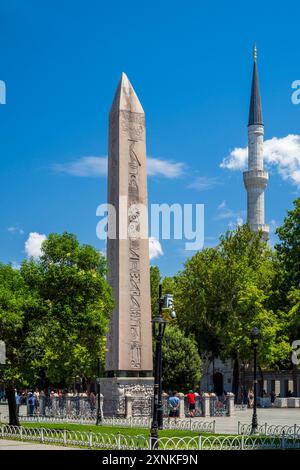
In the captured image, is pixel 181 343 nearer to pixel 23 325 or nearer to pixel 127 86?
pixel 127 86

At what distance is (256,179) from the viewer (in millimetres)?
80625

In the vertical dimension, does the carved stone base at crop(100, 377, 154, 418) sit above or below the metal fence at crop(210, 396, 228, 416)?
above

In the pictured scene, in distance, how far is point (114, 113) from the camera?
3278cm

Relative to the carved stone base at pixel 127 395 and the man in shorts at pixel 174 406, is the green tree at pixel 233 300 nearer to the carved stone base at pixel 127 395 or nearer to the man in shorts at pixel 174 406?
the man in shorts at pixel 174 406

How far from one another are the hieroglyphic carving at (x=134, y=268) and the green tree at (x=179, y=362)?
2448cm

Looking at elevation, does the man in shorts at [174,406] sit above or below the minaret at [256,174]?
below

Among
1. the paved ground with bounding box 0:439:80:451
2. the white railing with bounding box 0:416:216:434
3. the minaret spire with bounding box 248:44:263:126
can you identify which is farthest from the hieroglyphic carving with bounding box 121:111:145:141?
the minaret spire with bounding box 248:44:263:126

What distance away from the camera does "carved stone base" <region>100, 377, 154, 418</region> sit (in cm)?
3203

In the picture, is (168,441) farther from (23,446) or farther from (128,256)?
(128,256)

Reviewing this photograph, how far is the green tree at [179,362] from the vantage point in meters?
55.9

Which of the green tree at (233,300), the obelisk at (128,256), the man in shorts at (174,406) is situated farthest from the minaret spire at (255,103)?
the obelisk at (128,256)

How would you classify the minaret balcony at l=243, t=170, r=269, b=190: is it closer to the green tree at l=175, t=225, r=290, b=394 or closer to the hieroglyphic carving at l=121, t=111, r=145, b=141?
the green tree at l=175, t=225, r=290, b=394
